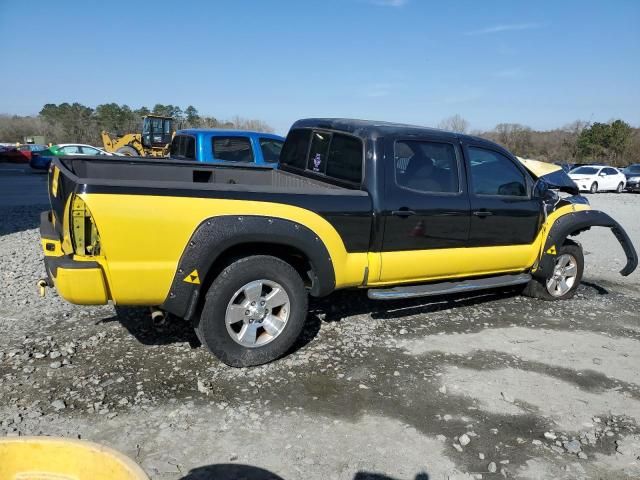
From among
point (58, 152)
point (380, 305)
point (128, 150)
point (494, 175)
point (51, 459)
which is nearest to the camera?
point (51, 459)

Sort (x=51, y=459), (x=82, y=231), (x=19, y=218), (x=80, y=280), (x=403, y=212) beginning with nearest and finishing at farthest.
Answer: (x=51, y=459)
(x=80, y=280)
(x=82, y=231)
(x=403, y=212)
(x=19, y=218)

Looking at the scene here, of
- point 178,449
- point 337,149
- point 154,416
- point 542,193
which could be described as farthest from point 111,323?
point 542,193

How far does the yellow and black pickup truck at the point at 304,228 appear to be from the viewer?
3.51m

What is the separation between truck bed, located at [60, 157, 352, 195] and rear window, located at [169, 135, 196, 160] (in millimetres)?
3753

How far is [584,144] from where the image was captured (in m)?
43.3

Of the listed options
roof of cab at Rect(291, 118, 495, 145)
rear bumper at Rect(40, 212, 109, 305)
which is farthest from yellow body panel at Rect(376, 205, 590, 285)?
rear bumper at Rect(40, 212, 109, 305)

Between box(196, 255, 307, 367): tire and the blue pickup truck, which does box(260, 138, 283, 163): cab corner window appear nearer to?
the blue pickup truck

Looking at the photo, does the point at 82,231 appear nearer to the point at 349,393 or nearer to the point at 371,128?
the point at 349,393

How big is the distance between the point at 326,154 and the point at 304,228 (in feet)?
4.60

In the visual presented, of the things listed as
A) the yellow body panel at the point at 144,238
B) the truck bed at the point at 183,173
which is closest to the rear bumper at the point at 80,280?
the yellow body panel at the point at 144,238

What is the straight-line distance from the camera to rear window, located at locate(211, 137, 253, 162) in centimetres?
920

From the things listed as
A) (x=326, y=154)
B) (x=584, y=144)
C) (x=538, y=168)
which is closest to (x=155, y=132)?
(x=326, y=154)

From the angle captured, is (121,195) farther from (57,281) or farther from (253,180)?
(253,180)

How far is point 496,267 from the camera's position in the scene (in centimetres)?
543
